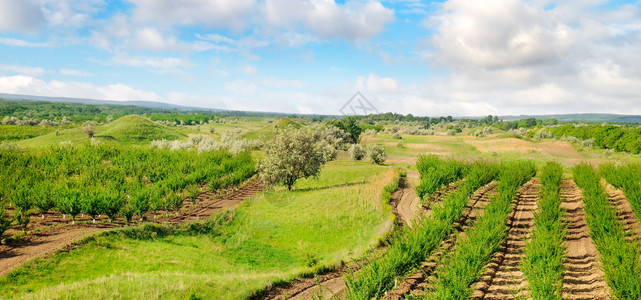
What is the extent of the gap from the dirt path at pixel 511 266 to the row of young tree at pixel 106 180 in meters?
27.7

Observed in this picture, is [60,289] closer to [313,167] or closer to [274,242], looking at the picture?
[274,242]

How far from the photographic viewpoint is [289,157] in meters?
37.9

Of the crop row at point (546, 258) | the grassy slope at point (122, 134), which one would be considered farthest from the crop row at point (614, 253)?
the grassy slope at point (122, 134)

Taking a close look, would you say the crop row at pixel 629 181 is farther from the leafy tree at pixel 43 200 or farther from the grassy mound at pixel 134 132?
the grassy mound at pixel 134 132

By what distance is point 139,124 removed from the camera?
105 meters

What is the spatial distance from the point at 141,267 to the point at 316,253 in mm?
11984

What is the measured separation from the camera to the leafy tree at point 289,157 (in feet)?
125

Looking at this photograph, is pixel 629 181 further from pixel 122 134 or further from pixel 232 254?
pixel 122 134

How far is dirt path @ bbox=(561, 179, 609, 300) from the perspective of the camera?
1497cm

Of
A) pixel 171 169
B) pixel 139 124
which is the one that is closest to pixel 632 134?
pixel 171 169

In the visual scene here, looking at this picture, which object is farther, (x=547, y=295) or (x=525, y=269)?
(x=525, y=269)

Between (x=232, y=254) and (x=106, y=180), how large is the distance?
2496 cm

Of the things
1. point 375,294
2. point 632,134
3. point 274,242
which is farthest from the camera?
point 632,134

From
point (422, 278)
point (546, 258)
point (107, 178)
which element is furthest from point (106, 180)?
point (546, 258)
